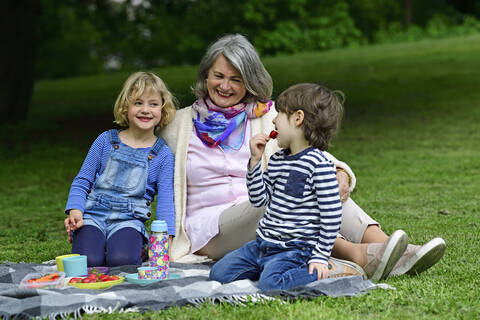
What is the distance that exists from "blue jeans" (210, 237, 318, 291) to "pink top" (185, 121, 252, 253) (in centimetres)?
63

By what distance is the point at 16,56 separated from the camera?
12281 millimetres

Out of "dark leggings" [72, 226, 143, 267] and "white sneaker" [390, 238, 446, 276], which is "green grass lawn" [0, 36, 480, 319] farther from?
"dark leggings" [72, 226, 143, 267]

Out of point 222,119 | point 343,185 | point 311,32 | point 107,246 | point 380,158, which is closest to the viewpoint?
point 343,185

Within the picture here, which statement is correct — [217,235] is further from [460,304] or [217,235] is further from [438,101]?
[438,101]

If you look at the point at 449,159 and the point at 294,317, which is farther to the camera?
the point at 449,159

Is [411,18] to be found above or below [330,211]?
above

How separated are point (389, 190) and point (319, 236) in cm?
347

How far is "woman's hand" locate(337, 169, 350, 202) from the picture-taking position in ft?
13.5

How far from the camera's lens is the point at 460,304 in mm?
3266

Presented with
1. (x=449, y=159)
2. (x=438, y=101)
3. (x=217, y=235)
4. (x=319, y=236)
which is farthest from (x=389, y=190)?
(x=438, y=101)

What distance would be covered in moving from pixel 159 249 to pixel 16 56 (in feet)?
30.5

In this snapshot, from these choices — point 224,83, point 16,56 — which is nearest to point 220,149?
point 224,83

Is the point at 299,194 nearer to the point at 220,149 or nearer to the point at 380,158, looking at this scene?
the point at 220,149

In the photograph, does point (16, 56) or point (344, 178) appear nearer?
point (344, 178)
